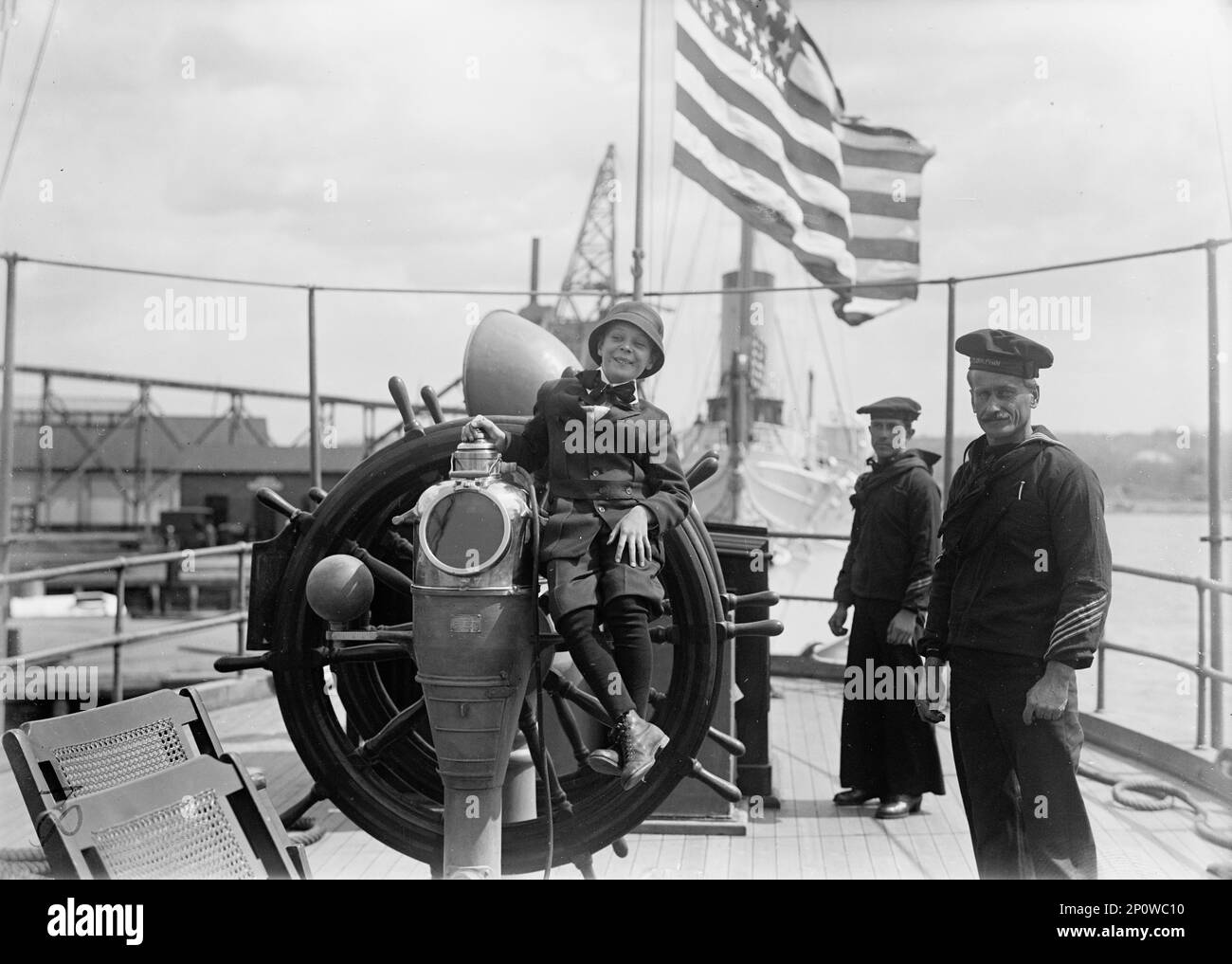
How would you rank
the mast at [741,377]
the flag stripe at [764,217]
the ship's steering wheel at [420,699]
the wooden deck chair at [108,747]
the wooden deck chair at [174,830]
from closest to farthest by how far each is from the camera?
the wooden deck chair at [174,830] → the wooden deck chair at [108,747] → the ship's steering wheel at [420,699] → the flag stripe at [764,217] → the mast at [741,377]

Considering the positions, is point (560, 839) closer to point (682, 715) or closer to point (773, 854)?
point (682, 715)

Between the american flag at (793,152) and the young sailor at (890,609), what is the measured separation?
1.52 meters

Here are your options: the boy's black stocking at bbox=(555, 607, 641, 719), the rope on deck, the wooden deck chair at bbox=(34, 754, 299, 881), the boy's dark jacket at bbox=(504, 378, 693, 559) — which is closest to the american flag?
the rope on deck

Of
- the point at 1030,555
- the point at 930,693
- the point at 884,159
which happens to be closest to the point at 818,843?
the point at 930,693

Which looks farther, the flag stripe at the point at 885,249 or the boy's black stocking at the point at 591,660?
the flag stripe at the point at 885,249

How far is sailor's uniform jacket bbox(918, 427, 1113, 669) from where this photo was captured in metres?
2.08

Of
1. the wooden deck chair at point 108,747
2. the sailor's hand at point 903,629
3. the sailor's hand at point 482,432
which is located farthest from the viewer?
the sailor's hand at point 903,629

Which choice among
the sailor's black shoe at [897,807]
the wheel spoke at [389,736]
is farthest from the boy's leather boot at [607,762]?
the sailor's black shoe at [897,807]

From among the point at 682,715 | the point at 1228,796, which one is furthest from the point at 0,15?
the point at 1228,796

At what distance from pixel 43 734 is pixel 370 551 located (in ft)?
2.61

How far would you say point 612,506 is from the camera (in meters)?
2.15

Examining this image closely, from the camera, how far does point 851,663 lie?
3.55 m

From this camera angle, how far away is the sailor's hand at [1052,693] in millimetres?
2084

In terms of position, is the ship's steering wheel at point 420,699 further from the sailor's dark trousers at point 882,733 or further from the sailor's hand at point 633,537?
the sailor's dark trousers at point 882,733
